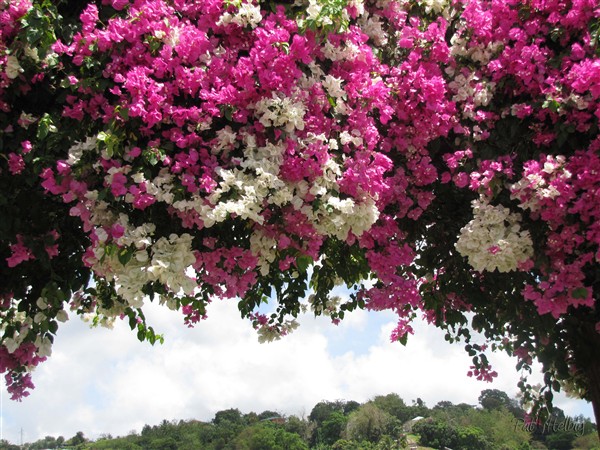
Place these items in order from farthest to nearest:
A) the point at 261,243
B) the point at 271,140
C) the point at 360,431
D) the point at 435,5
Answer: the point at 360,431
the point at 435,5
the point at 261,243
the point at 271,140

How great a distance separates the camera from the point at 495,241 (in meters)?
3.97

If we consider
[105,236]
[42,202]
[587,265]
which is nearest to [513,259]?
[587,265]

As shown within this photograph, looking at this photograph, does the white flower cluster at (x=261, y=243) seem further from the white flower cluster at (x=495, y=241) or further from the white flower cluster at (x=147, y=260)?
the white flower cluster at (x=495, y=241)

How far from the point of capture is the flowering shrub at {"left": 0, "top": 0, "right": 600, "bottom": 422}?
12.1 feet

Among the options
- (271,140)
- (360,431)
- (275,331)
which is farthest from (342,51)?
(360,431)

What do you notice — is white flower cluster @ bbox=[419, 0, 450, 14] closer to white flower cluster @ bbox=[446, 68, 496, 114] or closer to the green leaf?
white flower cluster @ bbox=[446, 68, 496, 114]

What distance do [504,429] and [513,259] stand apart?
3654 inches

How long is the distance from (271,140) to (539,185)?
170 centimetres

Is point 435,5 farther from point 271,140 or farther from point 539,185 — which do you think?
point 271,140

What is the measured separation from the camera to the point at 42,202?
13.5ft

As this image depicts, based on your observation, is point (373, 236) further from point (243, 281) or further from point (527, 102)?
point (527, 102)

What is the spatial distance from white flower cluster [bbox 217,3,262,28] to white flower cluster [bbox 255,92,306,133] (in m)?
0.51

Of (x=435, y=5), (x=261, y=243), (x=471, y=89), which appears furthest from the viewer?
(x=435, y=5)

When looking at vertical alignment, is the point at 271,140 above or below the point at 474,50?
below
